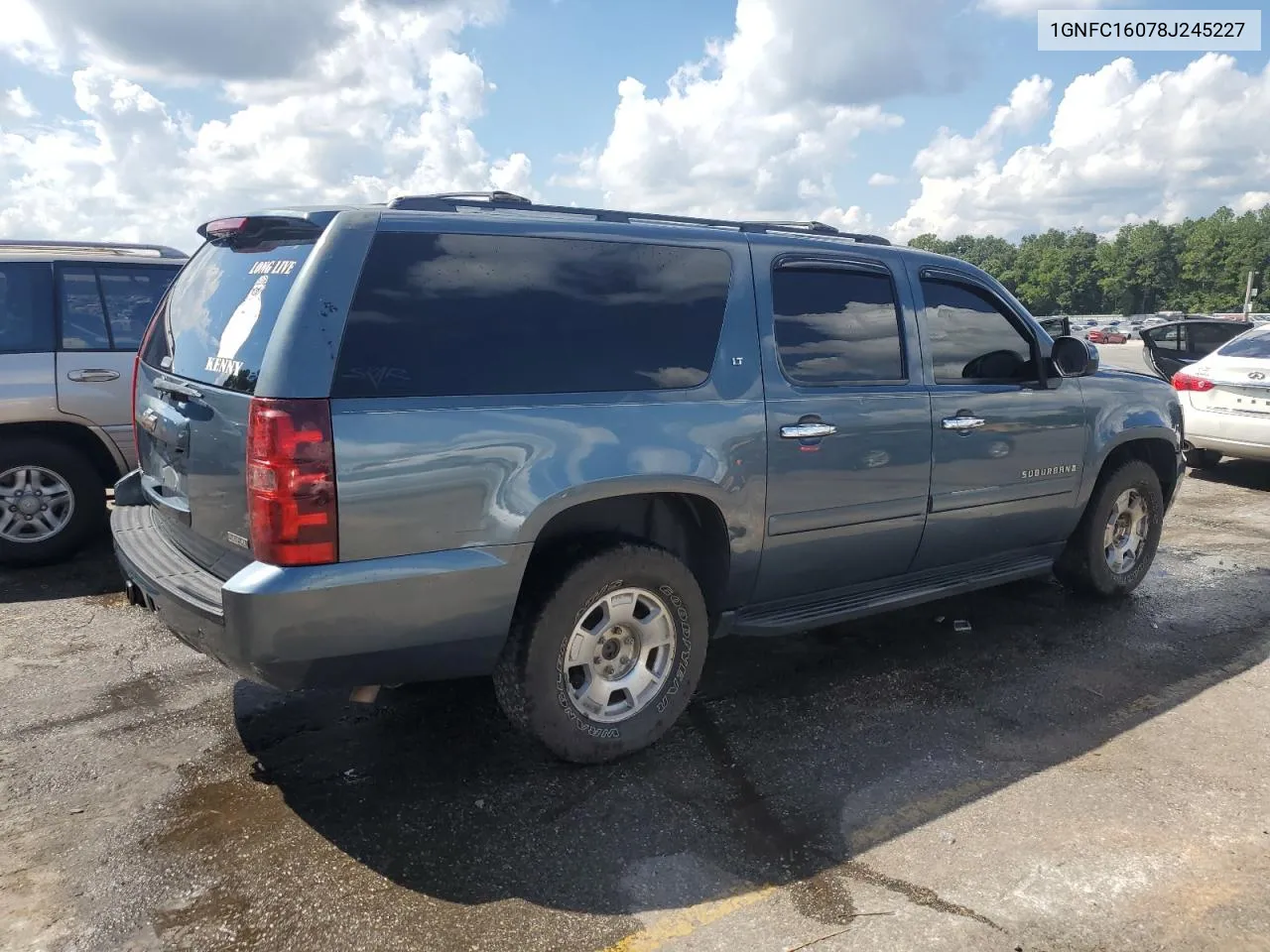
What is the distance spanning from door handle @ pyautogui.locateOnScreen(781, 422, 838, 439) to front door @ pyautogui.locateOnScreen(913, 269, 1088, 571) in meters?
0.69

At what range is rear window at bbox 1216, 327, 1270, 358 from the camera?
8.80 m

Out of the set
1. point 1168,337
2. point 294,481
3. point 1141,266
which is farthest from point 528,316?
point 1141,266

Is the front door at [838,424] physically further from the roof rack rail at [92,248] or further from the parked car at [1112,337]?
the parked car at [1112,337]

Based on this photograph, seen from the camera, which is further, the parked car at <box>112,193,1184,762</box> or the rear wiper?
the rear wiper

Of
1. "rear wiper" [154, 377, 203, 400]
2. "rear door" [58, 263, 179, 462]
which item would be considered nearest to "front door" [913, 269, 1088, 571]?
"rear wiper" [154, 377, 203, 400]

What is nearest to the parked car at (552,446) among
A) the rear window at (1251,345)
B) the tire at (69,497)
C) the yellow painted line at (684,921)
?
the yellow painted line at (684,921)

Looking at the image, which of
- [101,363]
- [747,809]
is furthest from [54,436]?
[747,809]

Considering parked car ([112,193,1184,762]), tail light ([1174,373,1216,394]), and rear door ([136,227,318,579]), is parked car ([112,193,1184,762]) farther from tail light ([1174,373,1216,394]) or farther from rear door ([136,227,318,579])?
tail light ([1174,373,1216,394])

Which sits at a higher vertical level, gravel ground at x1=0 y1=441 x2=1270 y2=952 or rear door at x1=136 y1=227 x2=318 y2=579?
rear door at x1=136 y1=227 x2=318 y2=579

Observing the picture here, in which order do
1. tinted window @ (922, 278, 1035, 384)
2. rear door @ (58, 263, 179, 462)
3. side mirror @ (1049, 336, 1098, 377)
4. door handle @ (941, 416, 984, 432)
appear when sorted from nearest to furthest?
door handle @ (941, 416, 984, 432) → tinted window @ (922, 278, 1035, 384) → side mirror @ (1049, 336, 1098, 377) → rear door @ (58, 263, 179, 462)

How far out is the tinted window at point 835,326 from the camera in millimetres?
3801

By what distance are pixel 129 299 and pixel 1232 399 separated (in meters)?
9.00

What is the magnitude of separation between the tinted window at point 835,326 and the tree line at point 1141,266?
3992 inches

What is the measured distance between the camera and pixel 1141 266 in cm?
11744
